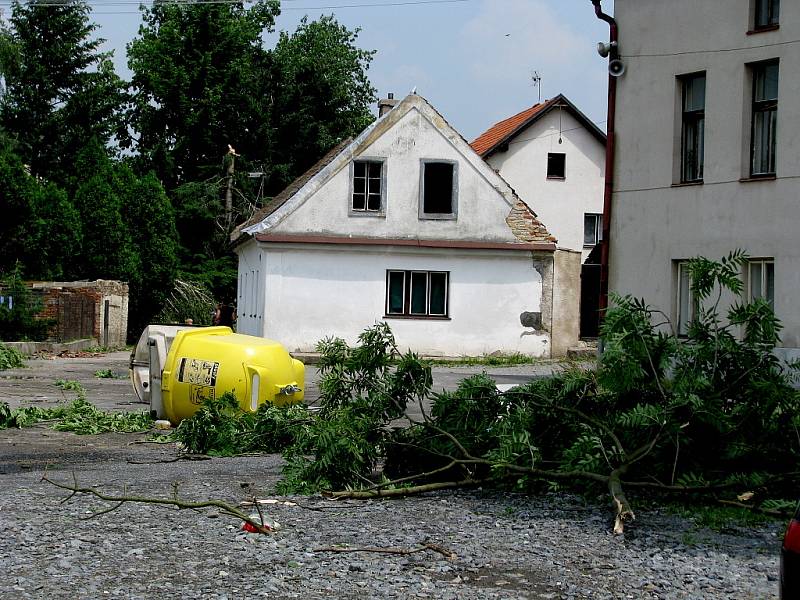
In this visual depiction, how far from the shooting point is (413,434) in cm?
896

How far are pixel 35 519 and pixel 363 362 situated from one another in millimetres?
2932

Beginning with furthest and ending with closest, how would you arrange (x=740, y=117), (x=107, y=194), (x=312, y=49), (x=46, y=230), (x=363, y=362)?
1. (x=312, y=49)
2. (x=107, y=194)
3. (x=46, y=230)
4. (x=740, y=117)
5. (x=363, y=362)

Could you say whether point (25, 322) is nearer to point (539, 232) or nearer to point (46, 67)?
point (539, 232)

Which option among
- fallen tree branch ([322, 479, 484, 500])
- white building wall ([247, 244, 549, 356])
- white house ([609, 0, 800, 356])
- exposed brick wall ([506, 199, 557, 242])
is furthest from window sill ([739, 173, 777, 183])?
white building wall ([247, 244, 549, 356])

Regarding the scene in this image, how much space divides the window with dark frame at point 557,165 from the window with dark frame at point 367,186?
1367 cm

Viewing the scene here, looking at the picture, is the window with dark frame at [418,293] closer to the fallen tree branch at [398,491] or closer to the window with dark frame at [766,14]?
the window with dark frame at [766,14]

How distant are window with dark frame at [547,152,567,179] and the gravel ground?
34.1 meters

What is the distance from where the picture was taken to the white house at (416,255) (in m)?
28.8

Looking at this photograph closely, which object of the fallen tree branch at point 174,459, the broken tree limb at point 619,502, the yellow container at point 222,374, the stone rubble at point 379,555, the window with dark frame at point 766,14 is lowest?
the fallen tree branch at point 174,459

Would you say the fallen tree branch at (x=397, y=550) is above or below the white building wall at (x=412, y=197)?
below

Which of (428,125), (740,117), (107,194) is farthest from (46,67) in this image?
(740,117)

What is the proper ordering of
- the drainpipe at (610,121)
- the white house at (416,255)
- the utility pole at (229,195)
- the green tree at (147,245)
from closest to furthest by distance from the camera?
the drainpipe at (610,121)
the white house at (416,255)
the green tree at (147,245)
the utility pole at (229,195)

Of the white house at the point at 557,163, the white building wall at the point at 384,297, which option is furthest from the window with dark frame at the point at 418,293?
the white house at the point at 557,163

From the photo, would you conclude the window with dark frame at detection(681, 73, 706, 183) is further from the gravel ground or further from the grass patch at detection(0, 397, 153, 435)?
the gravel ground
